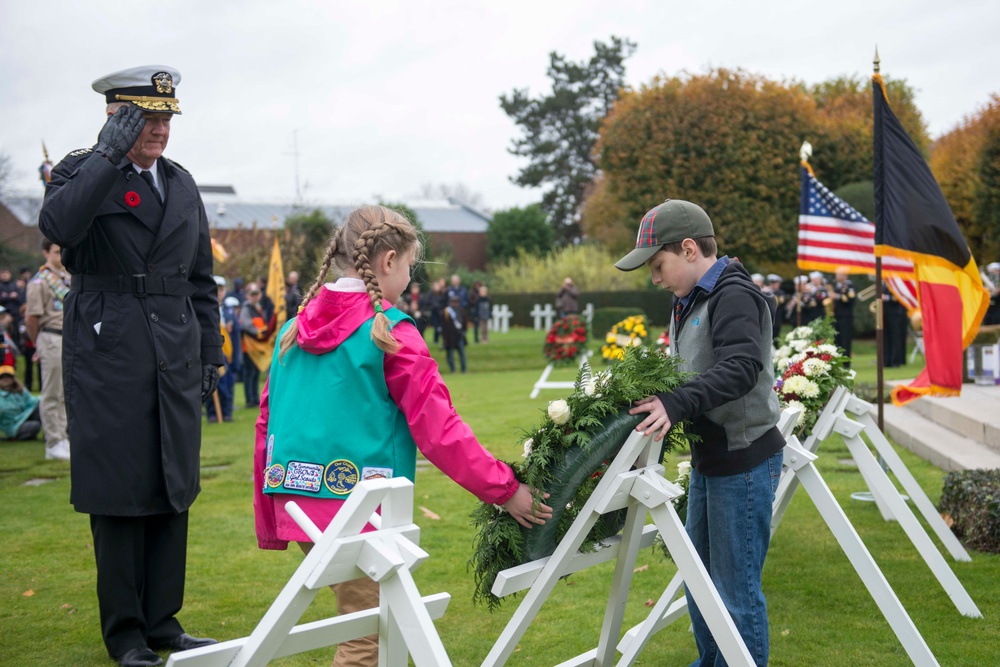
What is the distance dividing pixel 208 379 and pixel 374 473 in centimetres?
195

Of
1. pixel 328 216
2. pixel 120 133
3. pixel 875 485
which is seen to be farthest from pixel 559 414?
pixel 328 216

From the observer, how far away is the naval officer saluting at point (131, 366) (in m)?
4.09

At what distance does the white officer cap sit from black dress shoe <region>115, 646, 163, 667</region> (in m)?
2.49

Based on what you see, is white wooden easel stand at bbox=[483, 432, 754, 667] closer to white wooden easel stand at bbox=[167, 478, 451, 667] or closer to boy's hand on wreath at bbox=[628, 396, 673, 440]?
boy's hand on wreath at bbox=[628, 396, 673, 440]

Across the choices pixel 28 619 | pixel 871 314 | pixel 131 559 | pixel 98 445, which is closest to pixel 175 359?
pixel 98 445

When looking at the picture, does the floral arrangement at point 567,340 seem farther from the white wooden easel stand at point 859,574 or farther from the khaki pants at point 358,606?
the khaki pants at point 358,606

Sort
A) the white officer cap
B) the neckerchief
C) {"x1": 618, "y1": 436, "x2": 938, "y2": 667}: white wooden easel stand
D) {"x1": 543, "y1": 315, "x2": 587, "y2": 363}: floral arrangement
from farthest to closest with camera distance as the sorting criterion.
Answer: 1. {"x1": 543, "y1": 315, "x2": 587, "y2": 363}: floral arrangement
2. the neckerchief
3. the white officer cap
4. {"x1": 618, "y1": 436, "x2": 938, "y2": 667}: white wooden easel stand

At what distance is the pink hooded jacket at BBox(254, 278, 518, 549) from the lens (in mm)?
2916

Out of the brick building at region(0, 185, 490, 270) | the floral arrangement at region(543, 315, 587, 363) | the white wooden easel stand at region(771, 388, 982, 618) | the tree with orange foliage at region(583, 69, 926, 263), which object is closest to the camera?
the white wooden easel stand at region(771, 388, 982, 618)

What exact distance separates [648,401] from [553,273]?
38.1 m

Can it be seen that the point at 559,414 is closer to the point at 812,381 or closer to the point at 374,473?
the point at 374,473

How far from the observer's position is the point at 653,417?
120 inches

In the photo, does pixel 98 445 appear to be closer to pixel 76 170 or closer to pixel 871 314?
pixel 76 170

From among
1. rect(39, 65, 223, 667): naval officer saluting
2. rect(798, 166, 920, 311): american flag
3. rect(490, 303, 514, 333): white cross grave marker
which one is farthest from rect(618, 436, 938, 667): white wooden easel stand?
rect(490, 303, 514, 333): white cross grave marker
